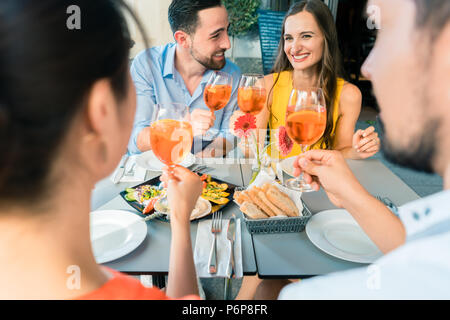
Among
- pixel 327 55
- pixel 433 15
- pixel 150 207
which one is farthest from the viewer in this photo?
pixel 327 55

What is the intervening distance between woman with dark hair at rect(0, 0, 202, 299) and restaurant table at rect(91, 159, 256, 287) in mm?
394

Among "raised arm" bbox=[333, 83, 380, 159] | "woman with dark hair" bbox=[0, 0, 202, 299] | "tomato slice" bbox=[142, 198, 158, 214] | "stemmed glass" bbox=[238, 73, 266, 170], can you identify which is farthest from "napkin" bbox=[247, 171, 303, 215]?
"raised arm" bbox=[333, 83, 380, 159]

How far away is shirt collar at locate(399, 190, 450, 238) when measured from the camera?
0.50 m

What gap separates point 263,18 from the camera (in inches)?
189

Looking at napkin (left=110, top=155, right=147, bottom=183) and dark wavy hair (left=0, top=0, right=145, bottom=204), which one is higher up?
dark wavy hair (left=0, top=0, right=145, bottom=204)

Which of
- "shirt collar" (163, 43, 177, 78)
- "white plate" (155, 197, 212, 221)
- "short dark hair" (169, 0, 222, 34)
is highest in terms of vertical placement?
"short dark hair" (169, 0, 222, 34)

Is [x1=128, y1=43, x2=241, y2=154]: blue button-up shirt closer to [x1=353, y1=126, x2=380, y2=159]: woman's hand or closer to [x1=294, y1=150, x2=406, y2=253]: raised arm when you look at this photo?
[x1=353, y1=126, x2=380, y2=159]: woman's hand

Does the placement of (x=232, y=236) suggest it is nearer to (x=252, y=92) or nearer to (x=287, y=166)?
(x=287, y=166)

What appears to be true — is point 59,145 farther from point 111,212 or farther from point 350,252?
point 350,252

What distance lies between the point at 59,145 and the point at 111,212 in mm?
782

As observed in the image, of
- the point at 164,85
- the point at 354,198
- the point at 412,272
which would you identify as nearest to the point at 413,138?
the point at 412,272

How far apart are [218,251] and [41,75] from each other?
768 mm

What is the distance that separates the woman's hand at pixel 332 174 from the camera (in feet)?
3.61

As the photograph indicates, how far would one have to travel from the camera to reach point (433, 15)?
0.54 meters
